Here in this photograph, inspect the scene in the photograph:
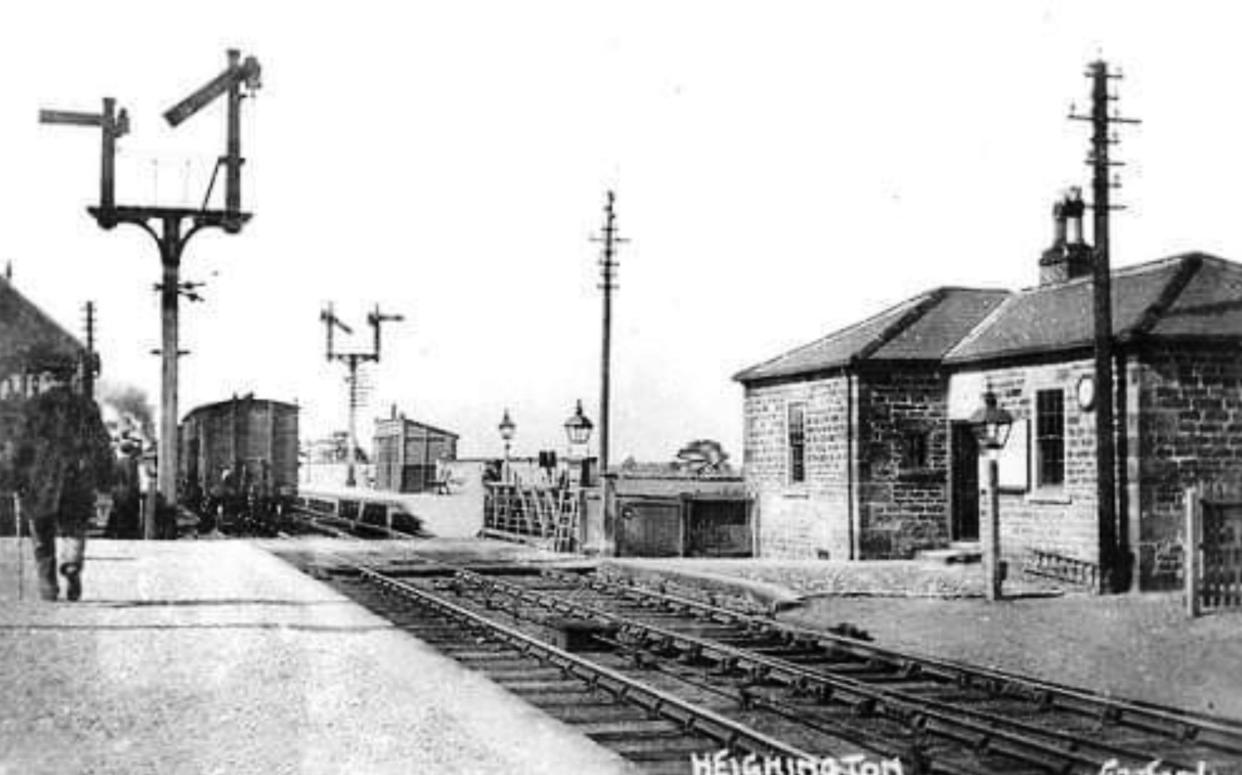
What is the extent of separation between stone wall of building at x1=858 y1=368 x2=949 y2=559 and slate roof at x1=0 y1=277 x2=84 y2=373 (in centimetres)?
1498

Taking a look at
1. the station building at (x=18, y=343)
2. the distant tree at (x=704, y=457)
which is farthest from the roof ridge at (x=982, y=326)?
the distant tree at (x=704, y=457)

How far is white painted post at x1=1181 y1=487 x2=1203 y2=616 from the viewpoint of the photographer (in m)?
13.5

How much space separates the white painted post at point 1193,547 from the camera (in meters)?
13.5

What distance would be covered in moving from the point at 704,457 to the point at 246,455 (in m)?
29.2

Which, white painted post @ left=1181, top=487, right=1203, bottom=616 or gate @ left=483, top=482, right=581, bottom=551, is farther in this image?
gate @ left=483, top=482, right=581, bottom=551

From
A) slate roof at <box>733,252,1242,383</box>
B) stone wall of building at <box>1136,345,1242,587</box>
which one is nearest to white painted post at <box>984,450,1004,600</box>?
stone wall of building at <box>1136,345,1242,587</box>

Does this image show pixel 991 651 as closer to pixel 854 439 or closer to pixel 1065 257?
pixel 854 439

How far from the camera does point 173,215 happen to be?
27.0m

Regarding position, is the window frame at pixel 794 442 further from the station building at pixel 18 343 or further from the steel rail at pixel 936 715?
the steel rail at pixel 936 715

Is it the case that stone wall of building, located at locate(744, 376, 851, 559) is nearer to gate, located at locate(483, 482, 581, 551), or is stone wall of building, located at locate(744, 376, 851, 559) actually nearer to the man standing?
gate, located at locate(483, 482, 581, 551)

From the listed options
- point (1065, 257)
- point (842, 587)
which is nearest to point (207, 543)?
point (842, 587)

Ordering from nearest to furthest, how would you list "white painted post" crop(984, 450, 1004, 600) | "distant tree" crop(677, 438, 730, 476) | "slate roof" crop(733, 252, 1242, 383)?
"white painted post" crop(984, 450, 1004, 600) → "slate roof" crop(733, 252, 1242, 383) → "distant tree" crop(677, 438, 730, 476)

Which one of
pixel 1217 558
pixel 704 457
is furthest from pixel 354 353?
pixel 1217 558

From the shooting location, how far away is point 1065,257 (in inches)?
942
